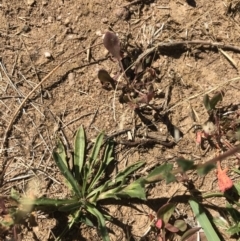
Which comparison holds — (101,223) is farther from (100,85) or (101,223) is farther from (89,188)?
(100,85)

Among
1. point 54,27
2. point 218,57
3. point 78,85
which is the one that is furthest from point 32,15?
point 218,57

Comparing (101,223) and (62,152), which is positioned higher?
(62,152)

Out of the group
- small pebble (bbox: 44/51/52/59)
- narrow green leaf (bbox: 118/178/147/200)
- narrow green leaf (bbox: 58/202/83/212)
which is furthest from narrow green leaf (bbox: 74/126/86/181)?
small pebble (bbox: 44/51/52/59)

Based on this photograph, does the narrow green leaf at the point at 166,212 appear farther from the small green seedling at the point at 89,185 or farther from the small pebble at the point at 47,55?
the small pebble at the point at 47,55

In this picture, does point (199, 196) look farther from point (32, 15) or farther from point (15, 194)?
point (32, 15)

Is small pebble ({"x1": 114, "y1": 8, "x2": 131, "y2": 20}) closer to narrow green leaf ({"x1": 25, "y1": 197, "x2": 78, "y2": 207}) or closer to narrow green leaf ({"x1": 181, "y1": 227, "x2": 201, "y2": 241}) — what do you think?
narrow green leaf ({"x1": 25, "y1": 197, "x2": 78, "y2": 207})

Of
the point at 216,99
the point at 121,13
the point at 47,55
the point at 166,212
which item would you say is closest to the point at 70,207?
the point at 166,212


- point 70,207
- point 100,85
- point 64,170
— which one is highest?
point 100,85
